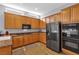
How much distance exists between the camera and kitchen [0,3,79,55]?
1.40 meters

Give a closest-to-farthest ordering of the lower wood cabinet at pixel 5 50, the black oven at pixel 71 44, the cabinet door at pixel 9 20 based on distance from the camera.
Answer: the lower wood cabinet at pixel 5 50, the cabinet door at pixel 9 20, the black oven at pixel 71 44

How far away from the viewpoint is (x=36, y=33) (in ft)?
5.05

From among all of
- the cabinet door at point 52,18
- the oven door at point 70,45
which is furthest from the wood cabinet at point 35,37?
the oven door at point 70,45

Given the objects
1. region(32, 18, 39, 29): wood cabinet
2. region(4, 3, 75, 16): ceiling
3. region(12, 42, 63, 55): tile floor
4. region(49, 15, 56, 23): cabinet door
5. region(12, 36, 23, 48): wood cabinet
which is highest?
region(4, 3, 75, 16): ceiling

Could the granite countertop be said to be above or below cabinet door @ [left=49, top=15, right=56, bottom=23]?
below

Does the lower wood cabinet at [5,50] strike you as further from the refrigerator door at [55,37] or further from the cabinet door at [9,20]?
the refrigerator door at [55,37]

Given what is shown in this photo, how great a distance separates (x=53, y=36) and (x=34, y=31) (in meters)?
0.36

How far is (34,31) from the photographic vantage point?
1539 millimetres

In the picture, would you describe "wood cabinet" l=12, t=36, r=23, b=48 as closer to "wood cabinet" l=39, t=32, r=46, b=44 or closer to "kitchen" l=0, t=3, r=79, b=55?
"kitchen" l=0, t=3, r=79, b=55

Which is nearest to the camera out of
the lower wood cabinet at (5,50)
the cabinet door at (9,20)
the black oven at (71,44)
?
the lower wood cabinet at (5,50)

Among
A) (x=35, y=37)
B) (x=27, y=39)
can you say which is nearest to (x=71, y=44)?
(x=35, y=37)

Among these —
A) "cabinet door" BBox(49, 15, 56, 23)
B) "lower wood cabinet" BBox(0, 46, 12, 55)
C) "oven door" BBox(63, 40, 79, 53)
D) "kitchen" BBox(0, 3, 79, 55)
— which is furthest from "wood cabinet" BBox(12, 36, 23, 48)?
"oven door" BBox(63, 40, 79, 53)

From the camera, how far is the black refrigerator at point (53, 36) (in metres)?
1.54

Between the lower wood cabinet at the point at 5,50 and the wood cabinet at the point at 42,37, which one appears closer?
the lower wood cabinet at the point at 5,50
